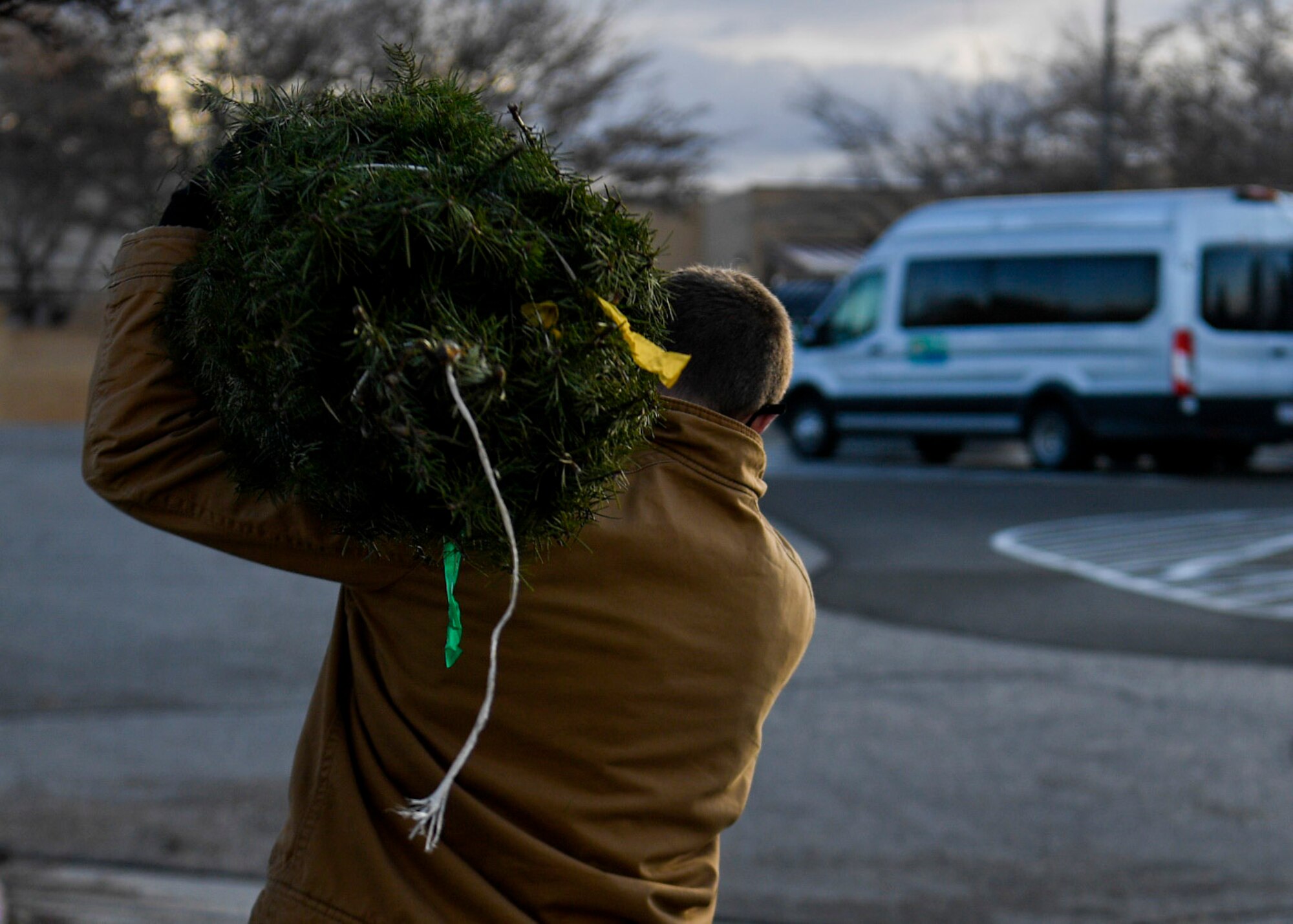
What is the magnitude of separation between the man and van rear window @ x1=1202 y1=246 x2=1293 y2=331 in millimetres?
14209

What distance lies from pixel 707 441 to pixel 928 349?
14.9 metres

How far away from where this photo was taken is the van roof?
1510cm

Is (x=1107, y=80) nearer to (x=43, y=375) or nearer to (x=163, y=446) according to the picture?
(x=43, y=375)

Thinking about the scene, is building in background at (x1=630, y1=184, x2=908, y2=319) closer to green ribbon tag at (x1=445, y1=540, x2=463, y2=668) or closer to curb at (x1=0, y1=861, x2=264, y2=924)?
curb at (x1=0, y1=861, x2=264, y2=924)

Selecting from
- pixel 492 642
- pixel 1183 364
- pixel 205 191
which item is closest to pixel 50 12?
pixel 205 191

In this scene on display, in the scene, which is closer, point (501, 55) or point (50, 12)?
point (50, 12)

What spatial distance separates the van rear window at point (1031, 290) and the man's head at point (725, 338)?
14.1 meters

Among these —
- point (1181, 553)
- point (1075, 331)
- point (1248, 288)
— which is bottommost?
point (1181, 553)

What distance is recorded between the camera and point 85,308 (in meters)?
36.1

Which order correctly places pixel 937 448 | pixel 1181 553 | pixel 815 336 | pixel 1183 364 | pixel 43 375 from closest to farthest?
pixel 1181 553
pixel 1183 364
pixel 937 448
pixel 815 336
pixel 43 375

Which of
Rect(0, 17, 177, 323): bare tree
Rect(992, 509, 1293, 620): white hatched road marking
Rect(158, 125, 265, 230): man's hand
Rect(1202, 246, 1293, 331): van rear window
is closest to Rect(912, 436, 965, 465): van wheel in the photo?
Rect(1202, 246, 1293, 331): van rear window

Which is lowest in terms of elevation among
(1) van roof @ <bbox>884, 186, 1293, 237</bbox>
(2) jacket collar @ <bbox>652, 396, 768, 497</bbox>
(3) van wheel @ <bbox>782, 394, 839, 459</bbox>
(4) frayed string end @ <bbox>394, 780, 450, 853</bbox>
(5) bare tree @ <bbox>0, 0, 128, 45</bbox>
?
(3) van wheel @ <bbox>782, 394, 839, 459</bbox>

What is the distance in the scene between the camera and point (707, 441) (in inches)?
69.2

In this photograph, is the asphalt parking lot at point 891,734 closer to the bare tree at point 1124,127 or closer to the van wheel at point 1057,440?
the van wheel at point 1057,440
